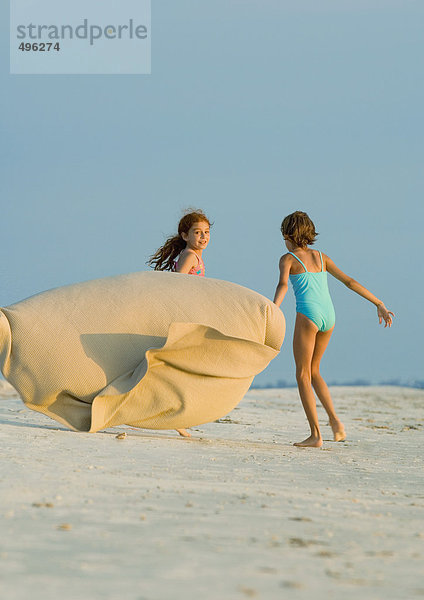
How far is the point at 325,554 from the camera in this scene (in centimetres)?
247

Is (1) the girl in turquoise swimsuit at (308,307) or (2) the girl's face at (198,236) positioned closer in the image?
(1) the girl in turquoise swimsuit at (308,307)

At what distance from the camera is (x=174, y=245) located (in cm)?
657

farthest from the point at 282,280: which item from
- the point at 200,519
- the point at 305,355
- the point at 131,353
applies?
the point at 200,519

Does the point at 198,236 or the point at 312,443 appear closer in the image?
the point at 312,443

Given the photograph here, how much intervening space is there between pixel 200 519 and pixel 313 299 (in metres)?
3.43

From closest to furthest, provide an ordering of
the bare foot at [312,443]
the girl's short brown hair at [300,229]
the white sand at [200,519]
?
the white sand at [200,519] → the bare foot at [312,443] → the girl's short brown hair at [300,229]

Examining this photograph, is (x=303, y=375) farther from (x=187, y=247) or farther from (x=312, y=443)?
(x=187, y=247)

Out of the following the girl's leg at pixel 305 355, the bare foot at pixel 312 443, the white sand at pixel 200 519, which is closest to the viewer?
the white sand at pixel 200 519

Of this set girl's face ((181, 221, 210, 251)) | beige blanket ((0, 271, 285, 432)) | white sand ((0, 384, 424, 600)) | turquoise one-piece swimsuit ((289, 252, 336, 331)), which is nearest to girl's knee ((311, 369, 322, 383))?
turquoise one-piece swimsuit ((289, 252, 336, 331))

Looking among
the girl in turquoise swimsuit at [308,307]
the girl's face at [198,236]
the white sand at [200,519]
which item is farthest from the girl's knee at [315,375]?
the girl's face at [198,236]

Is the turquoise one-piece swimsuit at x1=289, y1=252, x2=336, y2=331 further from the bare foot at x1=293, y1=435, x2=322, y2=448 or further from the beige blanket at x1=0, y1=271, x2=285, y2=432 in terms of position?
the bare foot at x1=293, y1=435, x2=322, y2=448

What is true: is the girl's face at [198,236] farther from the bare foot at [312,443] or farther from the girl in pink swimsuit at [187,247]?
the bare foot at [312,443]

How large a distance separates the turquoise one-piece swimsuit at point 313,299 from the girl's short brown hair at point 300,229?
144mm

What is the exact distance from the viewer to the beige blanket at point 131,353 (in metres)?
5.23
